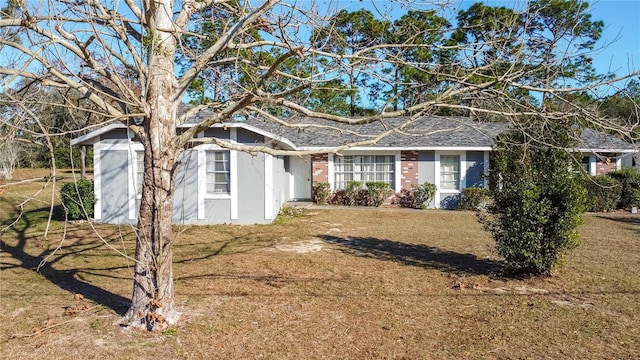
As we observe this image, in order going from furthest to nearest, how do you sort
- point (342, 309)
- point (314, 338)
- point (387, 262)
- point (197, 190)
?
point (197, 190)
point (387, 262)
point (342, 309)
point (314, 338)

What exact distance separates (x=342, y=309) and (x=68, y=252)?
7065 mm

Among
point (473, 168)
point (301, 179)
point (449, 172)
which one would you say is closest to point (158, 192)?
point (449, 172)

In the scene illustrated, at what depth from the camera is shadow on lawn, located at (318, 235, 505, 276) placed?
8.20 m

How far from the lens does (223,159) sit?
1412 centimetres

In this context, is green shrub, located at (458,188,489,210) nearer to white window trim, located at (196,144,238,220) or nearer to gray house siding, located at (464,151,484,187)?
gray house siding, located at (464,151,484,187)

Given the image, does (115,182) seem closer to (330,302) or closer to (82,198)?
(82,198)

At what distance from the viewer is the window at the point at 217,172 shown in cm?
1412

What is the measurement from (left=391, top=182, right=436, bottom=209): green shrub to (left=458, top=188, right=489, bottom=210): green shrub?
3.90ft

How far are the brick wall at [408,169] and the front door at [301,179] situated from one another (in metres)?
4.27

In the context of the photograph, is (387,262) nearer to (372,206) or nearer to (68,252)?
(68,252)

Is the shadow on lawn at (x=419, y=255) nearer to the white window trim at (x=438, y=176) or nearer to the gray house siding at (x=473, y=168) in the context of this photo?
the white window trim at (x=438, y=176)

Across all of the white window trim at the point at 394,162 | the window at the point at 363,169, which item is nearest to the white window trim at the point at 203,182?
the white window trim at the point at 394,162

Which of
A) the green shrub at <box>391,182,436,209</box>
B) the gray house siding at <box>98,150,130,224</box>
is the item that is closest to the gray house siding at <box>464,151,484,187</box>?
the green shrub at <box>391,182,436,209</box>

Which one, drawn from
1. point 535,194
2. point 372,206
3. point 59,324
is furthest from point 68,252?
→ point 372,206
